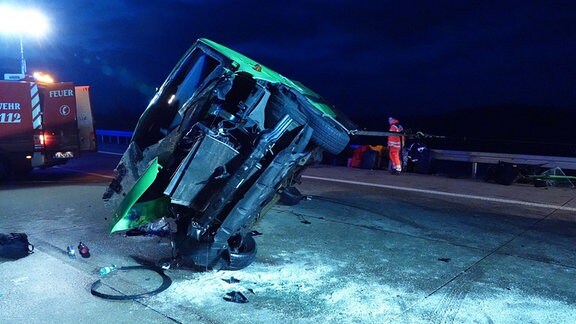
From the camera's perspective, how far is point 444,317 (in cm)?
339

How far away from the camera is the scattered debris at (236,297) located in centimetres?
366

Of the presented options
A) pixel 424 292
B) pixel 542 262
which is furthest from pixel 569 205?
pixel 424 292

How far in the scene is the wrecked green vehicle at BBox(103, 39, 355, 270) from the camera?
3.66 meters

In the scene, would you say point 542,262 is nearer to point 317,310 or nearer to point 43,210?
point 317,310

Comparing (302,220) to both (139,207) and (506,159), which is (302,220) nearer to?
(139,207)

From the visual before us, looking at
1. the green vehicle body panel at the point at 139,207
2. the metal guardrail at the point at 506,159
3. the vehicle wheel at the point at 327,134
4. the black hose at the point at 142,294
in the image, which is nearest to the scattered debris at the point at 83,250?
the black hose at the point at 142,294

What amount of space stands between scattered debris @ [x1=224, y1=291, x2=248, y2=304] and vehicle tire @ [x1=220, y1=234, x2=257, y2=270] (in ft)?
1.76

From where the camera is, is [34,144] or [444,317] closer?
[444,317]

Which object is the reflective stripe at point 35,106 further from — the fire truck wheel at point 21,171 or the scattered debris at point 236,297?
the scattered debris at point 236,297

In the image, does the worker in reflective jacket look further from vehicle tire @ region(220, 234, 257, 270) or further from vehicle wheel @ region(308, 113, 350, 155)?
vehicle wheel @ region(308, 113, 350, 155)

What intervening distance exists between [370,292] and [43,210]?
18.7ft

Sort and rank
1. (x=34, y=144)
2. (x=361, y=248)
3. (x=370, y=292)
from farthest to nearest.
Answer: (x=34, y=144), (x=361, y=248), (x=370, y=292)

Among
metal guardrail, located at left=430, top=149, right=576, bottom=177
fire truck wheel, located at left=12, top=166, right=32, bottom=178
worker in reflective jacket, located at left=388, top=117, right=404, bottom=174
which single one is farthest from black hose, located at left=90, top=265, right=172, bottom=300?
metal guardrail, located at left=430, top=149, right=576, bottom=177

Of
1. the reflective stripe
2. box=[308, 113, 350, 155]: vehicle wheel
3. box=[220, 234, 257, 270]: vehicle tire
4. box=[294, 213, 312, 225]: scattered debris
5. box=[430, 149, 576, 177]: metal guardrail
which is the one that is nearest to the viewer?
box=[308, 113, 350, 155]: vehicle wheel
